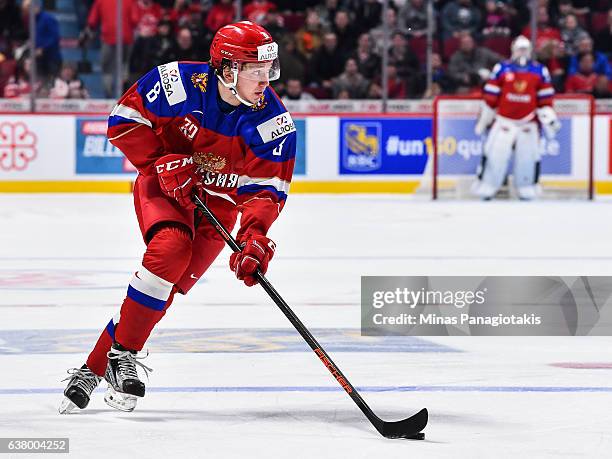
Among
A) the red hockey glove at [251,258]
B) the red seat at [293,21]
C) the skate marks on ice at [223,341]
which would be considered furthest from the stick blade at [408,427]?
the red seat at [293,21]

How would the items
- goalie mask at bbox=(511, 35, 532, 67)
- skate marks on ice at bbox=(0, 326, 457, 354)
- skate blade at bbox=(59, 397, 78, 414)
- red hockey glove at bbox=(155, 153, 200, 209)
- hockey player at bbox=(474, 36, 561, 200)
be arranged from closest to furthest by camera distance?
skate blade at bbox=(59, 397, 78, 414), red hockey glove at bbox=(155, 153, 200, 209), skate marks on ice at bbox=(0, 326, 457, 354), goalie mask at bbox=(511, 35, 532, 67), hockey player at bbox=(474, 36, 561, 200)

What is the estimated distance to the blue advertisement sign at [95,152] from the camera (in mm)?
13023

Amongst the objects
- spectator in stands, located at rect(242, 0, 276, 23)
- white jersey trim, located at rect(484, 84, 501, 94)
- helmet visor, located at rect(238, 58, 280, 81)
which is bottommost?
white jersey trim, located at rect(484, 84, 501, 94)

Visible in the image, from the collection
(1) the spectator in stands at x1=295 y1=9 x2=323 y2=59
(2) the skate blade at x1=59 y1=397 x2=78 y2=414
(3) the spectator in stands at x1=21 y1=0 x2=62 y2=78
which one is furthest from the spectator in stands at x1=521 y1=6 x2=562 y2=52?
(2) the skate blade at x1=59 y1=397 x2=78 y2=414

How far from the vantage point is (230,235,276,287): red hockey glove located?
12.0ft

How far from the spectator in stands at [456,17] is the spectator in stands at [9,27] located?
12.5ft

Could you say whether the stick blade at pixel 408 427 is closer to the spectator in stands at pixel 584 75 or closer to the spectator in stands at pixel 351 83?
the spectator in stands at pixel 351 83

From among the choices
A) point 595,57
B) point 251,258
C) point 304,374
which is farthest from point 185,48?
point 251,258

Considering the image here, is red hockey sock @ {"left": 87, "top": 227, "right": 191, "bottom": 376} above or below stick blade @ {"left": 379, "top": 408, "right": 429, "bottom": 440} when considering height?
above

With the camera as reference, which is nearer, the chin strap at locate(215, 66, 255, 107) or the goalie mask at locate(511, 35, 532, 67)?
the chin strap at locate(215, 66, 255, 107)

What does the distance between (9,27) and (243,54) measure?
30.7 feet

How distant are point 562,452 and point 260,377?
123 centimetres

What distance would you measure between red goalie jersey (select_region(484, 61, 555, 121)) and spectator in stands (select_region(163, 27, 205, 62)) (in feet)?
8.75

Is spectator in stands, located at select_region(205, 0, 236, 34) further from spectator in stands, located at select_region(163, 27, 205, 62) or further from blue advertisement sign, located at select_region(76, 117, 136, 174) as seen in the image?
blue advertisement sign, located at select_region(76, 117, 136, 174)
